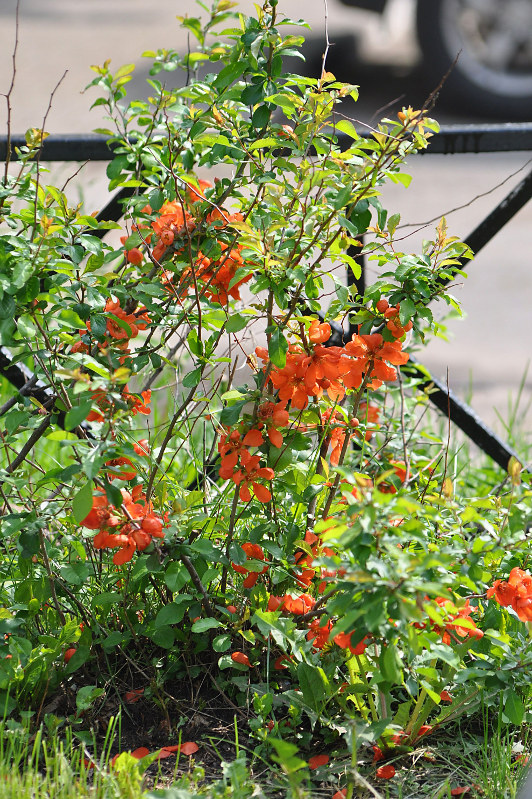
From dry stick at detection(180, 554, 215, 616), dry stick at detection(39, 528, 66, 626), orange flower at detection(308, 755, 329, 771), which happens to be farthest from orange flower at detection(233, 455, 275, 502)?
orange flower at detection(308, 755, 329, 771)

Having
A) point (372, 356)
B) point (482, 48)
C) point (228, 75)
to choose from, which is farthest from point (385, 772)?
point (482, 48)

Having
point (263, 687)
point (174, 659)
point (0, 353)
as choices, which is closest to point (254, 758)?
point (263, 687)

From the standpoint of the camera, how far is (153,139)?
6.45ft

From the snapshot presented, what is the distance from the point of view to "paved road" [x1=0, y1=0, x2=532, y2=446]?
4.35m

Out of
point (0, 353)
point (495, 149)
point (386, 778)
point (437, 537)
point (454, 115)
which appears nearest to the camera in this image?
point (386, 778)

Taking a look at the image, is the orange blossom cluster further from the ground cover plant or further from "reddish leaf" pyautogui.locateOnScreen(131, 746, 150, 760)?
"reddish leaf" pyautogui.locateOnScreen(131, 746, 150, 760)

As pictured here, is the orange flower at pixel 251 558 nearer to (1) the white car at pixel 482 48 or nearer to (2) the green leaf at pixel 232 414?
(2) the green leaf at pixel 232 414

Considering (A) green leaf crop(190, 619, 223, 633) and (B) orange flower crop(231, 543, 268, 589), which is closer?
(A) green leaf crop(190, 619, 223, 633)

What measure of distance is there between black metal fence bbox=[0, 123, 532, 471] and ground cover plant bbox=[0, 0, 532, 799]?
52cm

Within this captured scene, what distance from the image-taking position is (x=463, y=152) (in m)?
2.62

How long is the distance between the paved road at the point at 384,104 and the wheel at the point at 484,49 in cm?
35

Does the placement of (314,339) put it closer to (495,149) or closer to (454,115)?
(495,149)

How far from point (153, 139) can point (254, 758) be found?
126cm

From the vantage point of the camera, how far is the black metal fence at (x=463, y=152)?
2.44m
